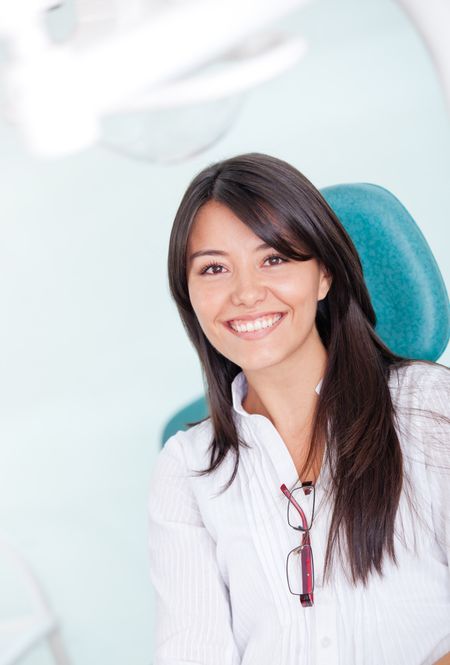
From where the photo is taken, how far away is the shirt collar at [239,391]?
56.3 inches

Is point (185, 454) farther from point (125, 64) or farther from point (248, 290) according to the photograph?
point (125, 64)

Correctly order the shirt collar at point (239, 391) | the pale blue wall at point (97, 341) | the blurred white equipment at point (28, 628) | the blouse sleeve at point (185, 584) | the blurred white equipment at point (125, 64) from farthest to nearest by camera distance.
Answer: the pale blue wall at point (97, 341) → the blurred white equipment at point (28, 628) → the shirt collar at point (239, 391) → the blouse sleeve at point (185, 584) → the blurred white equipment at point (125, 64)

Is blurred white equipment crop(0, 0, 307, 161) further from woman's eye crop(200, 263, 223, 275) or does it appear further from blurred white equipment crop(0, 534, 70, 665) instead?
blurred white equipment crop(0, 534, 70, 665)

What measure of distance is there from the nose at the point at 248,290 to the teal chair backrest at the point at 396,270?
0.25 meters

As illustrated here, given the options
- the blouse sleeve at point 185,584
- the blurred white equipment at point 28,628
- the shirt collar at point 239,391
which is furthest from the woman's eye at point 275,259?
the blurred white equipment at point 28,628

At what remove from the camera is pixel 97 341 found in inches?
104

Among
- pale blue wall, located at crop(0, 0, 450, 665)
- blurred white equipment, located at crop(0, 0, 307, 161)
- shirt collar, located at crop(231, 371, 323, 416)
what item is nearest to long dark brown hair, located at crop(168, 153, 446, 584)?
shirt collar, located at crop(231, 371, 323, 416)

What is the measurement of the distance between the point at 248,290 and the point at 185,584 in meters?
0.45

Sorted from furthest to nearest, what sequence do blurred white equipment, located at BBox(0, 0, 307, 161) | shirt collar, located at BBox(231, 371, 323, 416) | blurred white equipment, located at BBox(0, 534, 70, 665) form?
blurred white equipment, located at BBox(0, 534, 70, 665) < shirt collar, located at BBox(231, 371, 323, 416) < blurred white equipment, located at BBox(0, 0, 307, 161)

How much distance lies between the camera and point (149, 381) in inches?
103

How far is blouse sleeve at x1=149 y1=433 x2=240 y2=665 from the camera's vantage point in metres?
1.32

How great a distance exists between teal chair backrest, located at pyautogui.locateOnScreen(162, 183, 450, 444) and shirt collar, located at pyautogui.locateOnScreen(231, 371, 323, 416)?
232mm

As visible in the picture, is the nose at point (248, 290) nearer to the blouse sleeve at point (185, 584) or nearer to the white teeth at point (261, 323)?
the white teeth at point (261, 323)

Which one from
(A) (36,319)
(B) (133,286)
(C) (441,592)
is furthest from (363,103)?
(C) (441,592)
